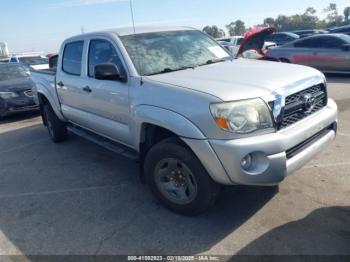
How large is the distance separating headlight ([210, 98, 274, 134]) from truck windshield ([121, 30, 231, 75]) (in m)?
1.17

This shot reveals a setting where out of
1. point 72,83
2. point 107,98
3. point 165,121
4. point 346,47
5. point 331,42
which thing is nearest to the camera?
point 165,121

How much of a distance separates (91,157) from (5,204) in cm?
163

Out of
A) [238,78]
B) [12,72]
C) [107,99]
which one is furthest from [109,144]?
[12,72]

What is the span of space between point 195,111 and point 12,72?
922cm

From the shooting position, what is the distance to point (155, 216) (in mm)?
3658

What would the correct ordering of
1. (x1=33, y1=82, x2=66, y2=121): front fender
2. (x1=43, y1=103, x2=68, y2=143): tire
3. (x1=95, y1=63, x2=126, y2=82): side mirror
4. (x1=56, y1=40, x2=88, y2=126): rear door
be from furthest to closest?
(x1=43, y1=103, x2=68, y2=143): tire
(x1=33, y1=82, x2=66, y2=121): front fender
(x1=56, y1=40, x2=88, y2=126): rear door
(x1=95, y1=63, x2=126, y2=82): side mirror

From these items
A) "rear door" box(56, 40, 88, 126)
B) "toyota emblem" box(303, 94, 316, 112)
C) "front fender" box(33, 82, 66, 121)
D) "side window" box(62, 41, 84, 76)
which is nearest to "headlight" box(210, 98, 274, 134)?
"toyota emblem" box(303, 94, 316, 112)

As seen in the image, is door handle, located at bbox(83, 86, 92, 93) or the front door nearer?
the front door

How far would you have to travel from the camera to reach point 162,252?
3.07 m

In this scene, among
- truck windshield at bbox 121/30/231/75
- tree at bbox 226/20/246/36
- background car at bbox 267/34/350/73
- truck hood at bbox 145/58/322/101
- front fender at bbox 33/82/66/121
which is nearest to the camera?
truck hood at bbox 145/58/322/101

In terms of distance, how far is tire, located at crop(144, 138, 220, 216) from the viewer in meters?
3.22

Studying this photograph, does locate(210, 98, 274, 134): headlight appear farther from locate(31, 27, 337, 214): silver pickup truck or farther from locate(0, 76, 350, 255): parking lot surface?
locate(0, 76, 350, 255): parking lot surface

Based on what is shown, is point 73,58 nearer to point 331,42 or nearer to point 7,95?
point 7,95

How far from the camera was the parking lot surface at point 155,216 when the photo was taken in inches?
122
